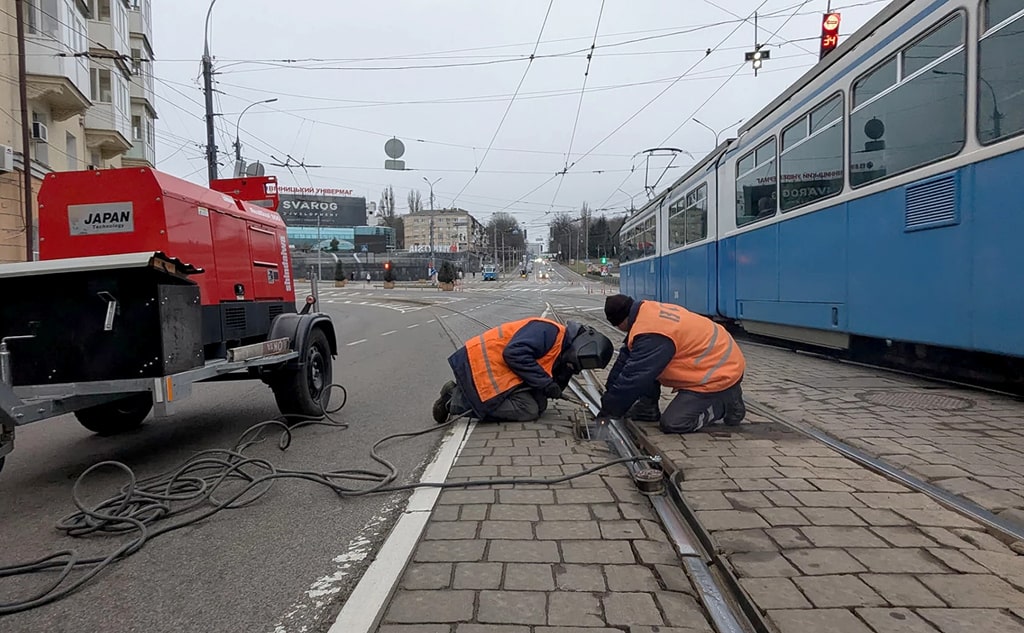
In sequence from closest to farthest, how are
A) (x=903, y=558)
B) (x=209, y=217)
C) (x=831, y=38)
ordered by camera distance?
1. (x=903, y=558)
2. (x=209, y=217)
3. (x=831, y=38)

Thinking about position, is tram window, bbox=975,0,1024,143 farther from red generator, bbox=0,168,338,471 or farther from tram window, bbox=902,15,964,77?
red generator, bbox=0,168,338,471

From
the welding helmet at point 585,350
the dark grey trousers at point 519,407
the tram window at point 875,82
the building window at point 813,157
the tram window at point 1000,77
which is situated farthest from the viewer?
the building window at point 813,157

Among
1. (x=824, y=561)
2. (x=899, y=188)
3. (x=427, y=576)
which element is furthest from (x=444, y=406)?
(x=899, y=188)

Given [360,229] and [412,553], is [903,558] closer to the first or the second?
[412,553]

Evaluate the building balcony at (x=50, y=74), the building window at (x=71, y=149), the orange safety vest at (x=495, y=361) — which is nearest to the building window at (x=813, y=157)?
the orange safety vest at (x=495, y=361)

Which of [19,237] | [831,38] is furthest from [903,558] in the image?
[19,237]

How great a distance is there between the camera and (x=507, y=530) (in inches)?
131

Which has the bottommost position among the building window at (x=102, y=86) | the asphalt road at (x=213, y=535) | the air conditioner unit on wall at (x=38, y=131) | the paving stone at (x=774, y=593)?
the asphalt road at (x=213, y=535)

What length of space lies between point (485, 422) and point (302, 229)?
93021mm

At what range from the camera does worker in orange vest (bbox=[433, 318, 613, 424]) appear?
5422mm

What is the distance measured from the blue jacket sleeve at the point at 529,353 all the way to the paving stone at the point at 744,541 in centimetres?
253

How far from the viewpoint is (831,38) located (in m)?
10.5

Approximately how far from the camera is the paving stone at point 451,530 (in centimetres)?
324

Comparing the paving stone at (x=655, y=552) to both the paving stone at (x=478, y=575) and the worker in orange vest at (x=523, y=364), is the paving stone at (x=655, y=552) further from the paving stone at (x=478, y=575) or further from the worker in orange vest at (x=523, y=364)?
the worker in orange vest at (x=523, y=364)
